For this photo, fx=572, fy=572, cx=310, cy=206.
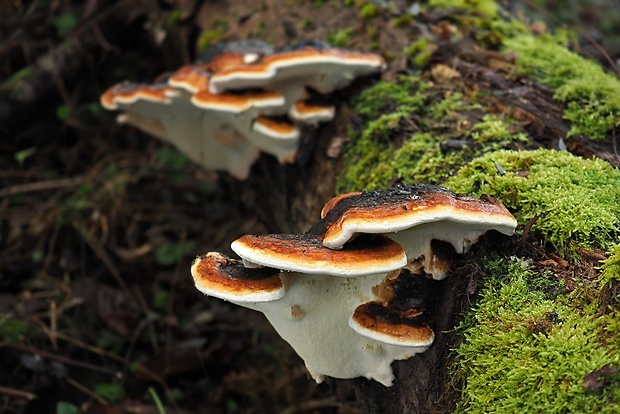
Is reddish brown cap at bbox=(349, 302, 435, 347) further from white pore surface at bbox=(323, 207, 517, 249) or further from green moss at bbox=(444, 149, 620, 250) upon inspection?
green moss at bbox=(444, 149, 620, 250)

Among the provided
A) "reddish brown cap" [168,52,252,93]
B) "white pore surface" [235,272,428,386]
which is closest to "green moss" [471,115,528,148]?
"white pore surface" [235,272,428,386]

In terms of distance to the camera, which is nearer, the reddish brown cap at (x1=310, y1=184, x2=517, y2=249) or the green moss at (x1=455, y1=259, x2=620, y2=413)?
the green moss at (x1=455, y1=259, x2=620, y2=413)

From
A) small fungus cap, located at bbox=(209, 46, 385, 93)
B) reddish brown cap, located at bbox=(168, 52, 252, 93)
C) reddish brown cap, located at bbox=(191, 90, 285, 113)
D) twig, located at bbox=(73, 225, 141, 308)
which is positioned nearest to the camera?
small fungus cap, located at bbox=(209, 46, 385, 93)

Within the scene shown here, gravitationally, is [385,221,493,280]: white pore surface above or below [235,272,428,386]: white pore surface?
above

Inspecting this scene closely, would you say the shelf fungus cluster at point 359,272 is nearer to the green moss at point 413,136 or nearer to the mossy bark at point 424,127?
the mossy bark at point 424,127

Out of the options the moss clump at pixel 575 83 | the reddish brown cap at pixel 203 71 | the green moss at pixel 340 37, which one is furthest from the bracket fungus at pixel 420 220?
the green moss at pixel 340 37
